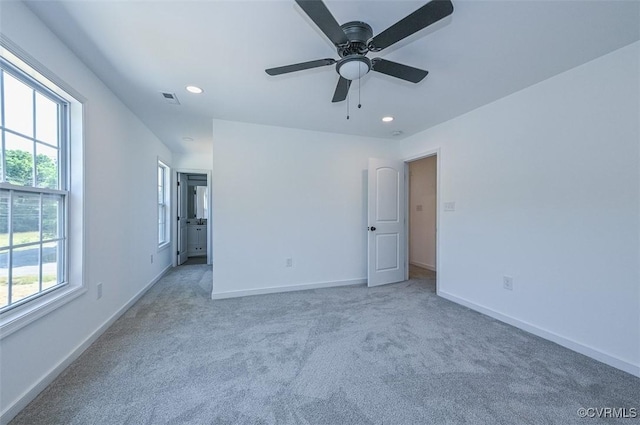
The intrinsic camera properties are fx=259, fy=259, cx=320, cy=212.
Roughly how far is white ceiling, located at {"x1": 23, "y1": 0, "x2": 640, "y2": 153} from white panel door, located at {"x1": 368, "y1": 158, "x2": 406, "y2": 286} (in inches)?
47.6

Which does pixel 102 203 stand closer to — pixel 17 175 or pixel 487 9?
pixel 17 175

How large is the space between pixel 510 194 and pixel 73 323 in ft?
13.6

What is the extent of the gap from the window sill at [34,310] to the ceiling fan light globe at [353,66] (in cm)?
247

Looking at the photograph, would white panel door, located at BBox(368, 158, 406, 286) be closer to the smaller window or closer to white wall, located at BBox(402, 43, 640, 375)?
white wall, located at BBox(402, 43, 640, 375)

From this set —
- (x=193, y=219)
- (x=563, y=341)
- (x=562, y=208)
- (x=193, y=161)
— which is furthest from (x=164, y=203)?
(x=563, y=341)

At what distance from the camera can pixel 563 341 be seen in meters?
2.26

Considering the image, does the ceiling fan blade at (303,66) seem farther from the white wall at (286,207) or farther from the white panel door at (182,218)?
the white panel door at (182,218)

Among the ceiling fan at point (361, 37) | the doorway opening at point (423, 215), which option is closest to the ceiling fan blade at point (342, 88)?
the ceiling fan at point (361, 37)

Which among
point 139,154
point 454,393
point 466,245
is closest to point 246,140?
point 139,154

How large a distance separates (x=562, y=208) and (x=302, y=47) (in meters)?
2.60

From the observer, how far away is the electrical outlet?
2.71 metres

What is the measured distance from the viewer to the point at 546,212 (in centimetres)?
241

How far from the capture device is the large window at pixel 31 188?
1.53 metres

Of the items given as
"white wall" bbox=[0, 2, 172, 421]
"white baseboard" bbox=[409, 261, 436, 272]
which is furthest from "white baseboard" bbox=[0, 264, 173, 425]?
"white baseboard" bbox=[409, 261, 436, 272]
